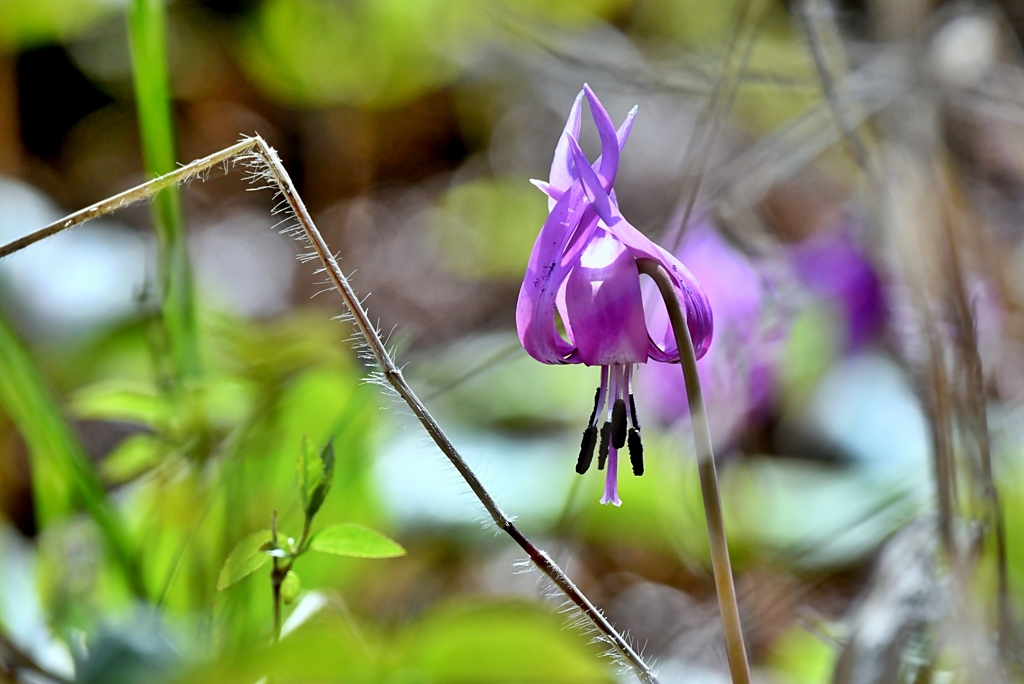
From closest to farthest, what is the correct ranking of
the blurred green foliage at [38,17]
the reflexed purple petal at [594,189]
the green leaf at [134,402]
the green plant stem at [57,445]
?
1. the reflexed purple petal at [594,189]
2. the green plant stem at [57,445]
3. the green leaf at [134,402]
4. the blurred green foliage at [38,17]

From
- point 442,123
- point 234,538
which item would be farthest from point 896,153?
point 442,123

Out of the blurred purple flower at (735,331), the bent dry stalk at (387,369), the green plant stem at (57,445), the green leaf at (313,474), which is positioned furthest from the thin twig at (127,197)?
the blurred purple flower at (735,331)

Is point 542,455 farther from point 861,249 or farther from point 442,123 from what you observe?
point 442,123

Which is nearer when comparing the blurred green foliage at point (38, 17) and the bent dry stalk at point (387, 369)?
the bent dry stalk at point (387, 369)

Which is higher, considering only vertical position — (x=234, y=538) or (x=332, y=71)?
A: (x=332, y=71)

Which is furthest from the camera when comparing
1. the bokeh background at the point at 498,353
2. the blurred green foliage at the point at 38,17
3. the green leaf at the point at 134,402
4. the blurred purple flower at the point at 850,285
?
the blurred green foliage at the point at 38,17

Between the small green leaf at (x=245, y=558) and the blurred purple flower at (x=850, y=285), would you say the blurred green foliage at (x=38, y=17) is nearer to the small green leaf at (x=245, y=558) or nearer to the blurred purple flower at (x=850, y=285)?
the blurred purple flower at (x=850, y=285)
